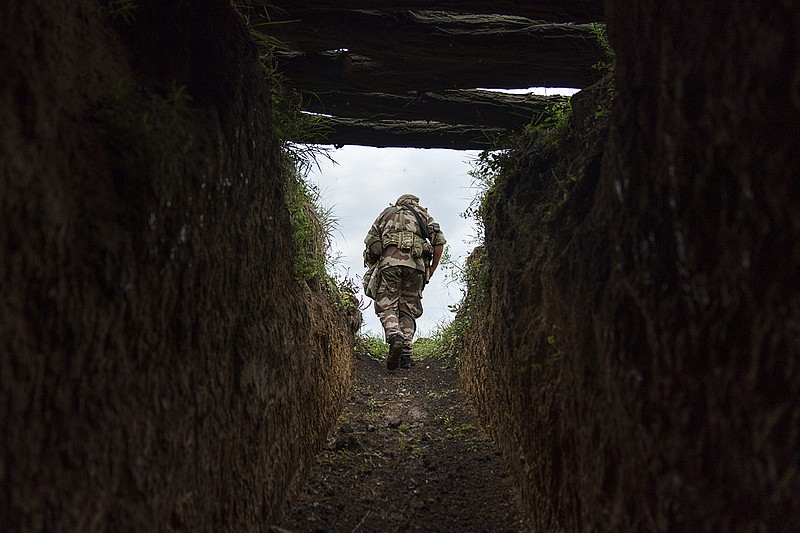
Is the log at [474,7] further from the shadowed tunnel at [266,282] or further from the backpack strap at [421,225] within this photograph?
the backpack strap at [421,225]

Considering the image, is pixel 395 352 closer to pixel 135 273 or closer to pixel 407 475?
pixel 407 475

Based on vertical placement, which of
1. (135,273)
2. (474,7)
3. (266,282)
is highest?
(474,7)

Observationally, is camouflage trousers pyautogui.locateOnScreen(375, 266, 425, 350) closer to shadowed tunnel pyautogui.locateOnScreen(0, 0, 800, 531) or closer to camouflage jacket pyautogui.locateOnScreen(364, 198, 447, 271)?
camouflage jacket pyautogui.locateOnScreen(364, 198, 447, 271)

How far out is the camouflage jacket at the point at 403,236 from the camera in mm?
7797

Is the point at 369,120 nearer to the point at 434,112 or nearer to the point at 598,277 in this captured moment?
the point at 434,112

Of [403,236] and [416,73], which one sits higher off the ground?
[416,73]

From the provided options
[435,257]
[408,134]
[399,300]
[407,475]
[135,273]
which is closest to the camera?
[135,273]

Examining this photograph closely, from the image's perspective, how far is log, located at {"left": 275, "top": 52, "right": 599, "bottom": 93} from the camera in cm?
411

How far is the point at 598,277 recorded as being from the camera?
212cm

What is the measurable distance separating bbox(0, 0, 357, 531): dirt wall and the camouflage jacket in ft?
15.1

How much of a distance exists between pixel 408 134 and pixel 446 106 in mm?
559

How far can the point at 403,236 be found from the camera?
7.84 m

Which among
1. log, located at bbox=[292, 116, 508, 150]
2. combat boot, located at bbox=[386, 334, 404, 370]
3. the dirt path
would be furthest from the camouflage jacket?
log, located at bbox=[292, 116, 508, 150]

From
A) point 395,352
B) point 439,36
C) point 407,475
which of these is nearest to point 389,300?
point 395,352
